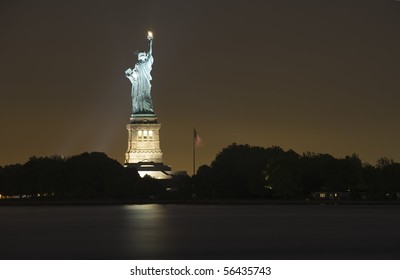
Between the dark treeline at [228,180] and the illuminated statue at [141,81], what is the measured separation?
26.5 meters

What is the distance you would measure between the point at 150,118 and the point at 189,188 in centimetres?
3595

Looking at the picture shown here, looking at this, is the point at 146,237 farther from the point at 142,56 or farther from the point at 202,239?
the point at 142,56

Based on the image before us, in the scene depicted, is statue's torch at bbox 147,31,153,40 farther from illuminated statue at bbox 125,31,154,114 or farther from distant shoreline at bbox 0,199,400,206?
distant shoreline at bbox 0,199,400,206

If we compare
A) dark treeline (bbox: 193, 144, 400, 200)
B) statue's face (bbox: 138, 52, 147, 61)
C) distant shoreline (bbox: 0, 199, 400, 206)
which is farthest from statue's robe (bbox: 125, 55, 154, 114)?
distant shoreline (bbox: 0, 199, 400, 206)

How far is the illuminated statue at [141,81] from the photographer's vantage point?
165875mm

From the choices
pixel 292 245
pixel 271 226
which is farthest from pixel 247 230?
pixel 292 245

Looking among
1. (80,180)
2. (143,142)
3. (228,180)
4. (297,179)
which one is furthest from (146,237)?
(143,142)

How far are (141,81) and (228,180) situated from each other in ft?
144

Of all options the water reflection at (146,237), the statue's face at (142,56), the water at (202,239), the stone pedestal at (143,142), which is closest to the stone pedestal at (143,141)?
the stone pedestal at (143,142)

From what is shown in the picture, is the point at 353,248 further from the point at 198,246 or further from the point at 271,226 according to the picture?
the point at 271,226

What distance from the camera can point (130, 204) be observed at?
128000 millimetres

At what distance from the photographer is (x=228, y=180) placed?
126m

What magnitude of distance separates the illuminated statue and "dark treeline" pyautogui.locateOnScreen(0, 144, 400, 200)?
2649 cm

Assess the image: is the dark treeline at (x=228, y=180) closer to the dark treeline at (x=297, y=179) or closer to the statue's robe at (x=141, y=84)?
the dark treeline at (x=297, y=179)
